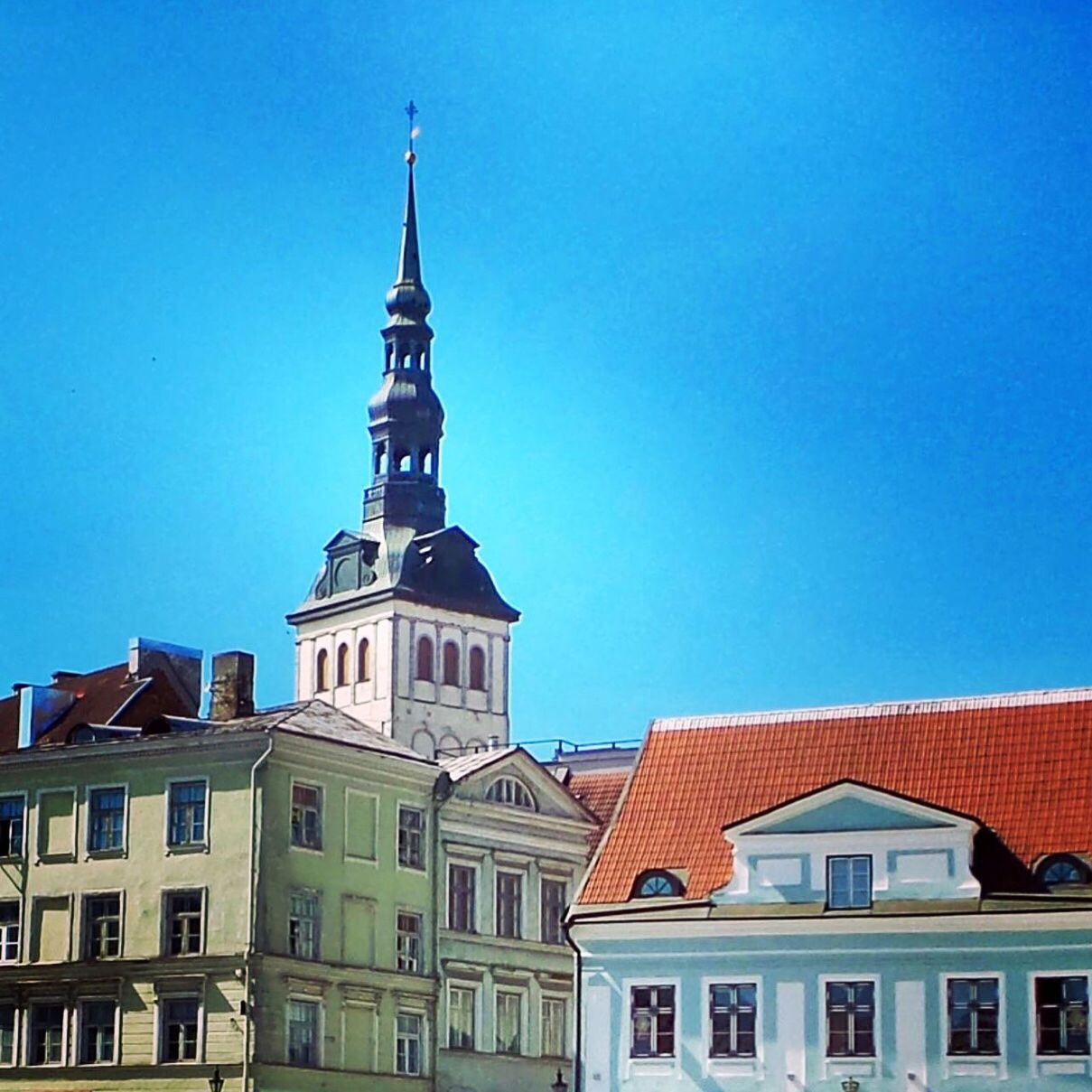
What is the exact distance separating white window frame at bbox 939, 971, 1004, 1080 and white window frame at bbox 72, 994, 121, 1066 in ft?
67.7

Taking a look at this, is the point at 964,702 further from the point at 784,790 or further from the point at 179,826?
the point at 179,826

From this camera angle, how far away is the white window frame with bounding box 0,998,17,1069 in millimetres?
62938

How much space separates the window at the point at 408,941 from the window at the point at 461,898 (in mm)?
1221

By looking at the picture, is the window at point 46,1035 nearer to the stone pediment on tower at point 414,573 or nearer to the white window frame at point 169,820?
the white window frame at point 169,820

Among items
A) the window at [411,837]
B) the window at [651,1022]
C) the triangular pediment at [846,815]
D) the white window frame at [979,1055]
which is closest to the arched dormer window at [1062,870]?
the triangular pediment at [846,815]

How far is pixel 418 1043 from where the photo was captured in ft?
214

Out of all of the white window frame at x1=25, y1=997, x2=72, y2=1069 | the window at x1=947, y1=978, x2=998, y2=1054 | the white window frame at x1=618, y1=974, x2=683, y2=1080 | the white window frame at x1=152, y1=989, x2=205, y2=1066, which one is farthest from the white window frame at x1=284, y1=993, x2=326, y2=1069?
the window at x1=947, y1=978, x2=998, y2=1054

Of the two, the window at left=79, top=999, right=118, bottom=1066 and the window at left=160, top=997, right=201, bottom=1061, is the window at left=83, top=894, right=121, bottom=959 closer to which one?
the window at left=79, top=999, right=118, bottom=1066

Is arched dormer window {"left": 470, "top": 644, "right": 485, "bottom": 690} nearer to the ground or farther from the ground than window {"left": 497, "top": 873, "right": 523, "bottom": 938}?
farther from the ground

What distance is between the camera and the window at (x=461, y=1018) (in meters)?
66.4

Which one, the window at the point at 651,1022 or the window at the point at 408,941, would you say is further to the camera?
the window at the point at 408,941

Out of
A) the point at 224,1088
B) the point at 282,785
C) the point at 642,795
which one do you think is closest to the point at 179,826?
the point at 282,785

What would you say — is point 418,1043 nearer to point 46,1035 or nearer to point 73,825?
point 46,1035

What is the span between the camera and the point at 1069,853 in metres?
51.8
